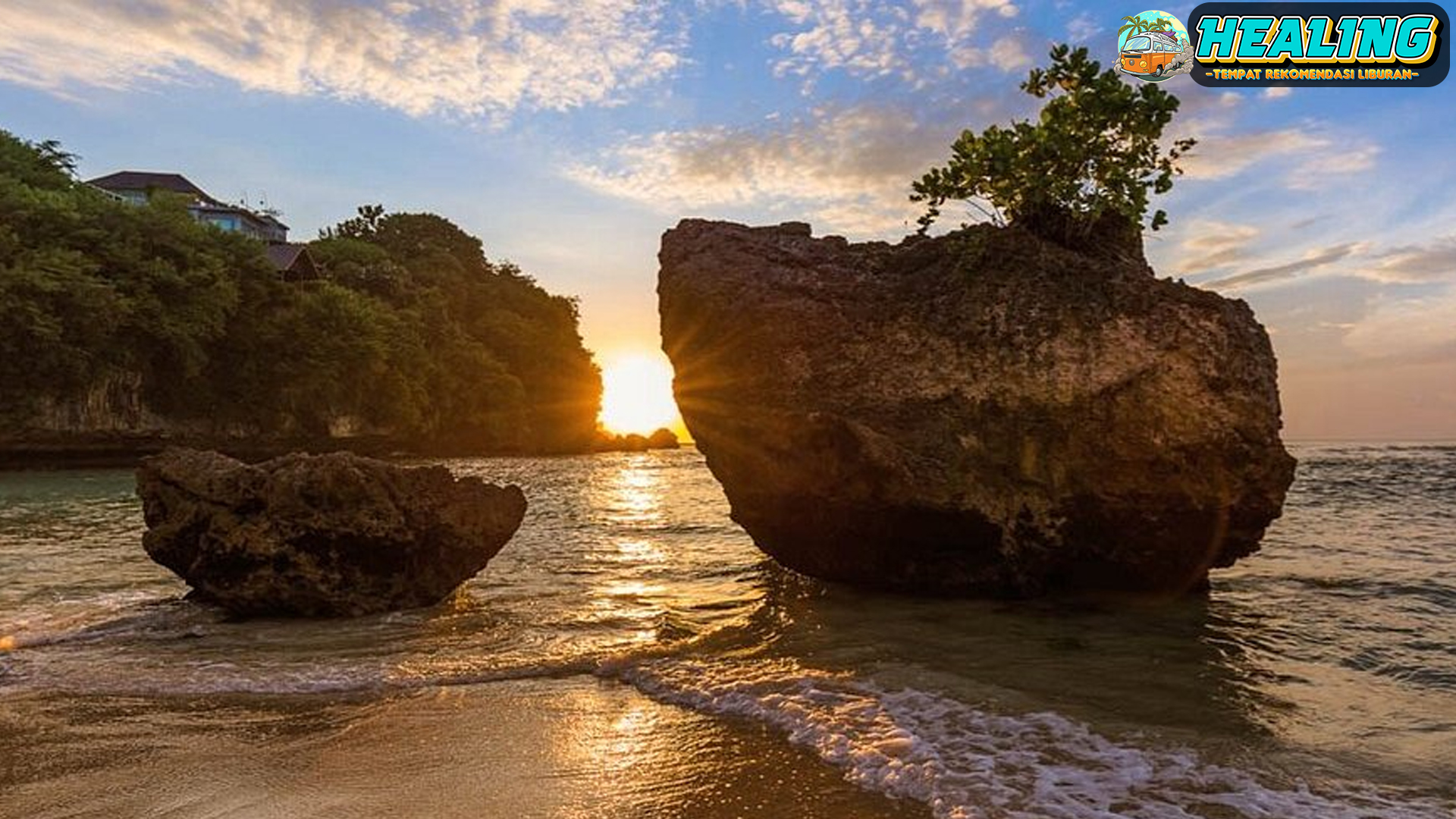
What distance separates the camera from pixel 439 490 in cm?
846

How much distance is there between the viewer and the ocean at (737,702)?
3.79m

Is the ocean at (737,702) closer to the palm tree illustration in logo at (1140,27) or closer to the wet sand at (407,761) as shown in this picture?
the wet sand at (407,761)

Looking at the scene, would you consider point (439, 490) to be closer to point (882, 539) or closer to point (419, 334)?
point (882, 539)

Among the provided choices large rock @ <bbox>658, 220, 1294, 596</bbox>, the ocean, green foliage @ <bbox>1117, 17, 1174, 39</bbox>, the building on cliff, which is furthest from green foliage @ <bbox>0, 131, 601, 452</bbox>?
green foliage @ <bbox>1117, 17, 1174, 39</bbox>

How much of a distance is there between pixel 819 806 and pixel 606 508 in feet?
53.6

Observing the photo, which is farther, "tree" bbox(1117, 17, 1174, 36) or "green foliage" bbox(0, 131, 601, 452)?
"green foliage" bbox(0, 131, 601, 452)

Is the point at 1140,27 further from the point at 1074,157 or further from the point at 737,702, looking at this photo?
the point at 737,702

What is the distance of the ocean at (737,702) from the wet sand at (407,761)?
0.07 ft

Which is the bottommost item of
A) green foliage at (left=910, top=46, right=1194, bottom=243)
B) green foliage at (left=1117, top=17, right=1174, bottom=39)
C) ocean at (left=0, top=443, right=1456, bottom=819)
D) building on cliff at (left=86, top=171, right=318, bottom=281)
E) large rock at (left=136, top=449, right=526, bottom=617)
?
ocean at (left=0, top=443, right=1456, bottom=819)

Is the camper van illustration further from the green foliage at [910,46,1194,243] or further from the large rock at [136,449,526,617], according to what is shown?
the large rock at [136,449,526,617]

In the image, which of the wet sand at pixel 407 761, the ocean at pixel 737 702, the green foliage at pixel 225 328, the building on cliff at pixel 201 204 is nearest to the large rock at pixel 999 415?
the ocean at pixel 737 702

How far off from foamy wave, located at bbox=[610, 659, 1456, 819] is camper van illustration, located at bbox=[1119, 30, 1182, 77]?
7253 millimetres

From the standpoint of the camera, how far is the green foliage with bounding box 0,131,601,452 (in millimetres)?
32125

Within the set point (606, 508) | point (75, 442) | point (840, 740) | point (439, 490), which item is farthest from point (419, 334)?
point (840, 740)
